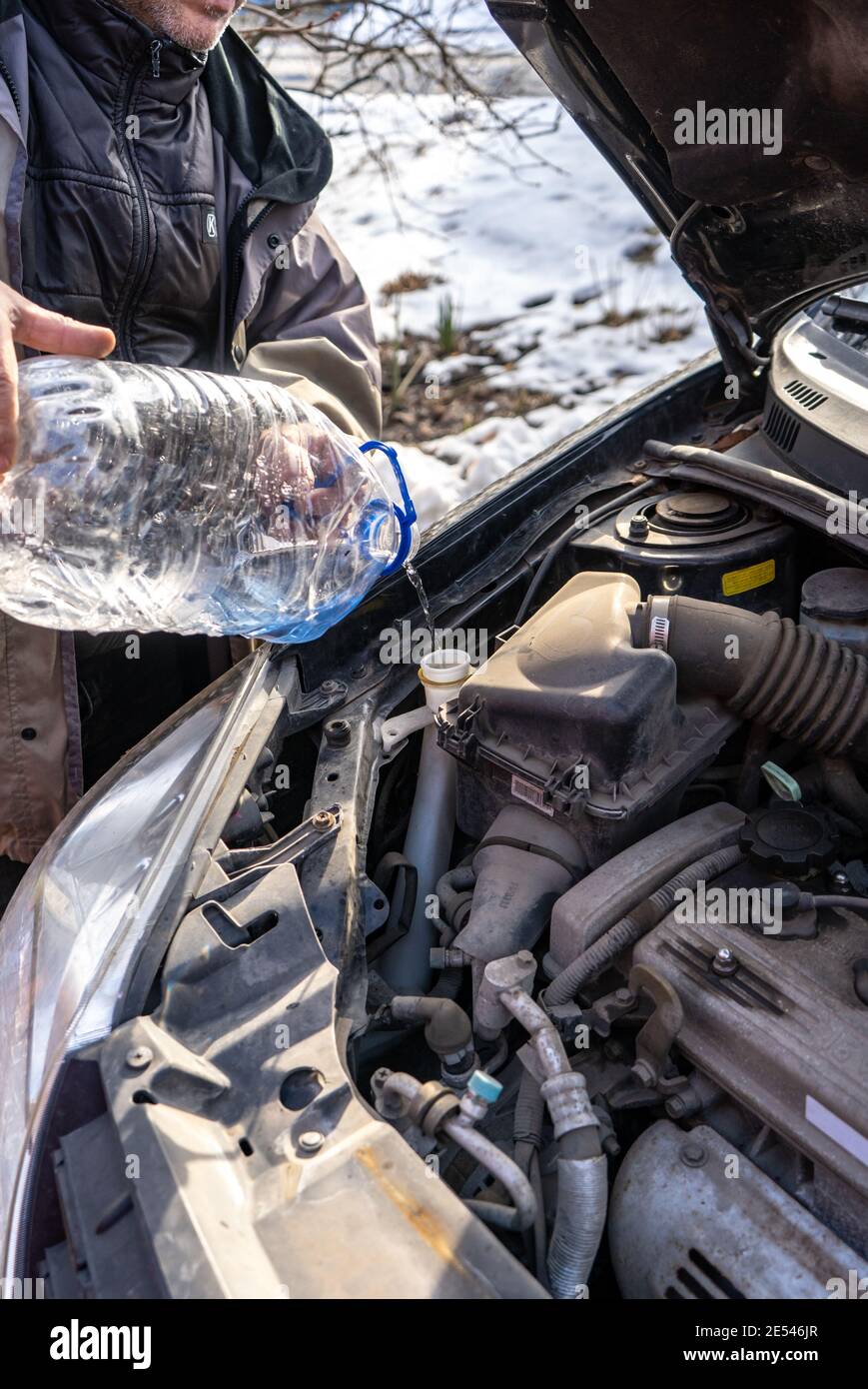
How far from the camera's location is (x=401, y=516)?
2.16 meters

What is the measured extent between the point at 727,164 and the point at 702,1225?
157 centimetres

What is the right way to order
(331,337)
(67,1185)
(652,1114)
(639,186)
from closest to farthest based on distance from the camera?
(67,1185), (652,1114), (639,186), (331,337)

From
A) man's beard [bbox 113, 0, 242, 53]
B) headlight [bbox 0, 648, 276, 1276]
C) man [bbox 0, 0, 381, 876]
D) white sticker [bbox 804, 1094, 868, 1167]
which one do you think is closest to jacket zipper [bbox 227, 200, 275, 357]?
man [bbox 0, 0, 381, 876]

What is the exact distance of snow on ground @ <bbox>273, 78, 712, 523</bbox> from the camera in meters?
5.09

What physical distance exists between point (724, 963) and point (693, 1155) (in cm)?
23

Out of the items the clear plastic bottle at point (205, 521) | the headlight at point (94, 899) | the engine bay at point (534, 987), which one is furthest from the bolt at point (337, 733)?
the clear plastic bottle at point (205, 521)

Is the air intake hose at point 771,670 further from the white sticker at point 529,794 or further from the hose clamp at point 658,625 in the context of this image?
the white sticker at point 529,794

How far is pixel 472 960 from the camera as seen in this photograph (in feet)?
5.43

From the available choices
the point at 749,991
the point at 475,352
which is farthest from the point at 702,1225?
the point at 475,352

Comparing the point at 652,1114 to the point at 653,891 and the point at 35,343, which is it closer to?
the point at 653,891

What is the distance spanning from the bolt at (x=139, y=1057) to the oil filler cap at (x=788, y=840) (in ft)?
2.80

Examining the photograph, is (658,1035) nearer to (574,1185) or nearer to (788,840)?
(574,1185)

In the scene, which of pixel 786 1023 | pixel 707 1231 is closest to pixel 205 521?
pixel 786 1023

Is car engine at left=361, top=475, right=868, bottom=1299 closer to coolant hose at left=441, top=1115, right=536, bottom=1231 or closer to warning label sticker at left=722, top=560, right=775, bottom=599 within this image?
coolant hose at left=441, top=1115, right=536, bottom=1231
